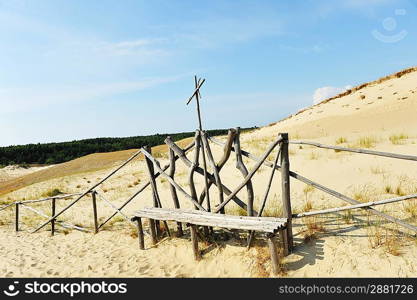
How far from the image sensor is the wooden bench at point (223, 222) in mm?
4918

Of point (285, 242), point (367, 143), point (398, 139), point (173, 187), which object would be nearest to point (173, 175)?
point (173, 187)

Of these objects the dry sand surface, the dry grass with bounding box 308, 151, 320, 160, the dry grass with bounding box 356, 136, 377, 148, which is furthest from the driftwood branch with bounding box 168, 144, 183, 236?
the dry grass with bounding box 356, 136, 377, 148

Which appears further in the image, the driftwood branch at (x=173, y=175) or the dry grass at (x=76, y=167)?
the dry grass at (x=76, y=167)

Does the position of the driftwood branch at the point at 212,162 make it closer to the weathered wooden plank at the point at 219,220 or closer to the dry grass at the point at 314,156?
the weathered wooden plank at the point at 219,220

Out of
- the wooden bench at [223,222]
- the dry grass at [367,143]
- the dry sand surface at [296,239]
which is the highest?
the dry grass at [367,143]

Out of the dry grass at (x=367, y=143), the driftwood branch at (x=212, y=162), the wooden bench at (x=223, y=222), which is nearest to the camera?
the wooden bench at (x=223, y=222)

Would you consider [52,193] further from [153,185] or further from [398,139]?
[398,139]

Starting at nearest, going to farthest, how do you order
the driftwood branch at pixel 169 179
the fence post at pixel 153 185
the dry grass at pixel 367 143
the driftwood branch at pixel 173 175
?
the driftwood branch at pixel 169 179 → the driftwood branch at pixel 173 175 → the fence post at pixel 153 185 → the dry grass at pixel 367 143

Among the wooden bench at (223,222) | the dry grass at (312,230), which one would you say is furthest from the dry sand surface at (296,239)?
the wooden bench at (223,222)

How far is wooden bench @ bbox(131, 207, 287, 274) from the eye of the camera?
4918mm

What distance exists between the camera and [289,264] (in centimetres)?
518

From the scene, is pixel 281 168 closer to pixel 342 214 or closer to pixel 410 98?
pixel 342 214

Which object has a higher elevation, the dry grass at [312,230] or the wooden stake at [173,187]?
the wooden stake at [173,187]

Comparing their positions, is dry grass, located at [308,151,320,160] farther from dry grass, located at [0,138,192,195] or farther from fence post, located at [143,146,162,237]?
dry grass, located at [0,138,192,195]
